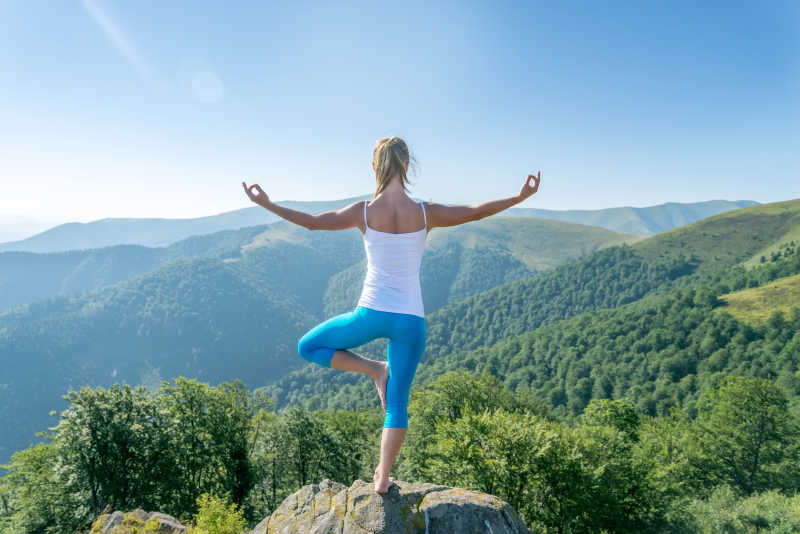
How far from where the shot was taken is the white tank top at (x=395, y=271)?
4059 millimetres

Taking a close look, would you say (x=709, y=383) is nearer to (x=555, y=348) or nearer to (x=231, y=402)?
(x=555, y=348)

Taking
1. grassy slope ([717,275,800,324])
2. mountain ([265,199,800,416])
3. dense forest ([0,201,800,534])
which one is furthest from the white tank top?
mountain ([265,199,800,416])

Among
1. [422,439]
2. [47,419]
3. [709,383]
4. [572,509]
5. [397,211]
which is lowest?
[47,419]

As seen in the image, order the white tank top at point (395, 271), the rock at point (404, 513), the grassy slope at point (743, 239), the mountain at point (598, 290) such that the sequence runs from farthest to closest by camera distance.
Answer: the grassy slope at point (743, 239), the mountain at point (598, 290), the rock at point (404, 513), the white tank top at point (395, 271)

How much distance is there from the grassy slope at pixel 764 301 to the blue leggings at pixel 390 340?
118 metres

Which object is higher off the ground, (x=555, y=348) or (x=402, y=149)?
(x=402, y=149)

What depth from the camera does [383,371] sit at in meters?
4.83

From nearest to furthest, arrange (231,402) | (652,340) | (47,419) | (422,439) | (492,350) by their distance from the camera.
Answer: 1. (231,402)
2. (422,439)
3. (652,340)
4. (492,350)
5. (47,419)

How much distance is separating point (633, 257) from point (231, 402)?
218321 mm

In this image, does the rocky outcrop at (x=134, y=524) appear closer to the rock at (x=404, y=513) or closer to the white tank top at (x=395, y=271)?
the rock at (x=404, y=513)

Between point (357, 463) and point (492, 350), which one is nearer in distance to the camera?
point (357, 463)

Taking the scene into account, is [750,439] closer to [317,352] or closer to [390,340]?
[390,340]

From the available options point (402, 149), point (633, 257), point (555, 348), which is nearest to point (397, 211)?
point (402, 149)

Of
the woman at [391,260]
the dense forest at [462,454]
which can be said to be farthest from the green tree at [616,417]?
the woman at [391,260]
